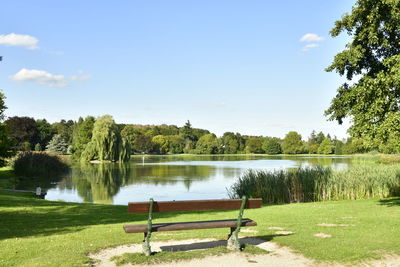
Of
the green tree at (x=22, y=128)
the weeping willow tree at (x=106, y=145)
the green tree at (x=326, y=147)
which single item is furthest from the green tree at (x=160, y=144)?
the weeping willow tree at (x=106, y=145)

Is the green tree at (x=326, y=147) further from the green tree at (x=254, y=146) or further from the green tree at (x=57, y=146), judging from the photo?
the green tree at (x=57, y=146)

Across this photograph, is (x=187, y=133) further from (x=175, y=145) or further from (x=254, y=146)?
(x=254, y=146)

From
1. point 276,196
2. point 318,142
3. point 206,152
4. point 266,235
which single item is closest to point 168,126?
point 206,152

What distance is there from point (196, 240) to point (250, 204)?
4.11 ft

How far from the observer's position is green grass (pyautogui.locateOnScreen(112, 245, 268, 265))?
17.7 ft

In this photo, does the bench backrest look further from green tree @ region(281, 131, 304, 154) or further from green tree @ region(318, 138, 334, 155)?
green tree @ region(281, 131, 304, 154)

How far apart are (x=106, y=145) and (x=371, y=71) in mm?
40058

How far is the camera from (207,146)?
348ft

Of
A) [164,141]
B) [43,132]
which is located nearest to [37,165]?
[43,132]

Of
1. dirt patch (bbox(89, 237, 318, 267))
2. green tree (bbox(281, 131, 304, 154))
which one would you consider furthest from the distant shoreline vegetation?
dirt patch (bbox(89, 237, 318, 267))

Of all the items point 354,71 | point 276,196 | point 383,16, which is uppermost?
point 383,16

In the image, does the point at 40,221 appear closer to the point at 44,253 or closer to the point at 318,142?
the point at 44,253

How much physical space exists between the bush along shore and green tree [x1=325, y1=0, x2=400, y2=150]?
15.3 ft

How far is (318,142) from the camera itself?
361 ft
